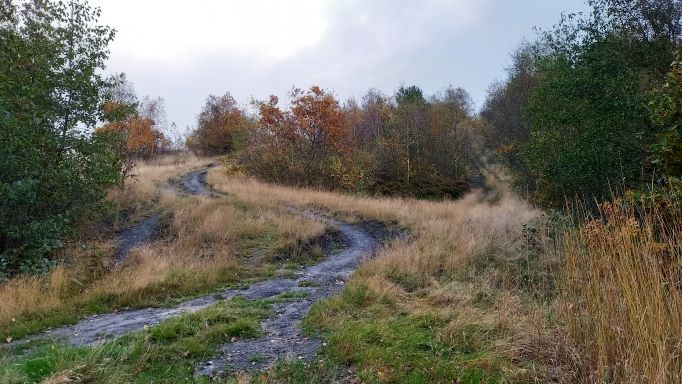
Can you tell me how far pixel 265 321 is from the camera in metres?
6.49

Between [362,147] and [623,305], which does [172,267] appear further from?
[362,147]

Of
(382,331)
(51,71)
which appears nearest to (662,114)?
(382,331)

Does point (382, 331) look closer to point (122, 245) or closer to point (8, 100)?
point (8, 100)

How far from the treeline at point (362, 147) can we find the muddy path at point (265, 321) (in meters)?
13.5

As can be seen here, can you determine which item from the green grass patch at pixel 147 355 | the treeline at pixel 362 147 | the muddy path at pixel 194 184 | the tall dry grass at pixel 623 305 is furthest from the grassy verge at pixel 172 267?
the treeline at pixel 362 147

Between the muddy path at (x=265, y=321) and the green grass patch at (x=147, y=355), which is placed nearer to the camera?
the green grass patch at (x=147, y=355)

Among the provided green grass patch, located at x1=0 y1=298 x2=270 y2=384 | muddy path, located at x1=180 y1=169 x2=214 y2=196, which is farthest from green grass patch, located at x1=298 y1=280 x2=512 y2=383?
muddy path, located at x1=180 y1=169 x2=214 y2=196

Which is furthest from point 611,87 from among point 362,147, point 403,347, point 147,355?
point 362,147

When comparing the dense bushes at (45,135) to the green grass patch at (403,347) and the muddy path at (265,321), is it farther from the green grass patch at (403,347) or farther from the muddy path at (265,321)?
the green grass patch at (403,347)

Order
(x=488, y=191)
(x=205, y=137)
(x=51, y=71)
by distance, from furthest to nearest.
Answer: (x=205, y=137), (x=488, y=191), (x=51, y=71)

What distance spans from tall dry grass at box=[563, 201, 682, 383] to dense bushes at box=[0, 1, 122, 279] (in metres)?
8.91

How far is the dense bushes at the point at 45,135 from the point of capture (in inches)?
349

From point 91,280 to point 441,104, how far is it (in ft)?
101

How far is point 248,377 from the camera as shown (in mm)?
4340
